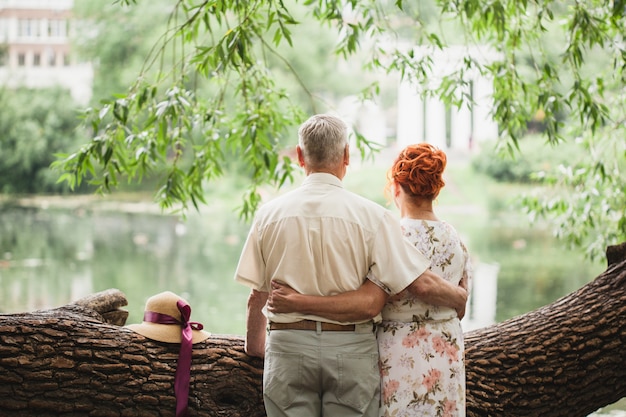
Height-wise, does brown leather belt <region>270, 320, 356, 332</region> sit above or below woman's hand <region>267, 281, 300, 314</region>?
below

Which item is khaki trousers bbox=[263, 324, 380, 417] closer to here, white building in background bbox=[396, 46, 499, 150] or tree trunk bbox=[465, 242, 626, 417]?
tree trunk bbox=[465, 242, 626, 417]

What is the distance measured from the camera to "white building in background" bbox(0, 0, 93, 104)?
23.2m

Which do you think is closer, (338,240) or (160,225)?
(338,240)

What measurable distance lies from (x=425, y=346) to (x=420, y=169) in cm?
55

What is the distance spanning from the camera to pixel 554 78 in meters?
4.22

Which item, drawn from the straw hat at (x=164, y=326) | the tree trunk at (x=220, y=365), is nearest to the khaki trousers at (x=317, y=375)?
the tree trunk at (x=220, y=365)

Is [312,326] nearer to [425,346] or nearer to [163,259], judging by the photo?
[425,346]

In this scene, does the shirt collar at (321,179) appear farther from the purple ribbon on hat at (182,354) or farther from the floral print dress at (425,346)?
the purple ribbon on hat at (182,354)

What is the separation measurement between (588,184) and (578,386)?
2647 mm

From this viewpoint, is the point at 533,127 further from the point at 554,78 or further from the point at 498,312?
the point at 554,78

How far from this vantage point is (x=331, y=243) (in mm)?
2402

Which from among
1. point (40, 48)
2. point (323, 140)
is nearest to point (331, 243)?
point (323, 140)

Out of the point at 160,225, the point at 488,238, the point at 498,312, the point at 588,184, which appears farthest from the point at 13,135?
the point at 588,184

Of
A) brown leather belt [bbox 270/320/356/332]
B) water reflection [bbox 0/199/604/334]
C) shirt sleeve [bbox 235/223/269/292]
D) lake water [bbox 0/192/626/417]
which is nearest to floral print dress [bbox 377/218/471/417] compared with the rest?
brown leather belt [bbox 270/320/356/332]
